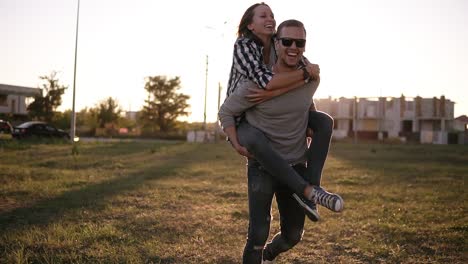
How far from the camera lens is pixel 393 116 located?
214ft

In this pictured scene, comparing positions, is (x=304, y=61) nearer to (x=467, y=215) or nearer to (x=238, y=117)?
(x=238, y=117)

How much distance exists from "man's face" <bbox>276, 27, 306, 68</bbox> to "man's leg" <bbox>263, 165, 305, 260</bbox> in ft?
2.63

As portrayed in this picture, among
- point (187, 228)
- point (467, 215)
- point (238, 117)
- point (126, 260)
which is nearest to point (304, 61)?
point (238, 117)

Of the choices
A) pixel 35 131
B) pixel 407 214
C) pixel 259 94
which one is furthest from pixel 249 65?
pixel 35 131

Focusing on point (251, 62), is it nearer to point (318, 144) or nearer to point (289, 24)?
point (289, 24)

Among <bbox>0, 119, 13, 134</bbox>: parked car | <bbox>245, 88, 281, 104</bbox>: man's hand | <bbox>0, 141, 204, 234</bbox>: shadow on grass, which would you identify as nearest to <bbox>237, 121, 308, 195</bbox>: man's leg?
<bbox>245, 88, 281, 104</bbox>: man's hand

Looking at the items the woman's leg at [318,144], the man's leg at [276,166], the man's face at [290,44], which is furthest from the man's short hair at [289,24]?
the man's leg at [276,166]

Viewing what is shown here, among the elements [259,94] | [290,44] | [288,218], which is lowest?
[288,218]

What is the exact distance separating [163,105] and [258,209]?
211ft

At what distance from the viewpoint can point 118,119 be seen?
64.6 metres

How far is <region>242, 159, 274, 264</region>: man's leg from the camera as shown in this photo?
10.9 feet

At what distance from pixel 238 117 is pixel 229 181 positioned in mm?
9177

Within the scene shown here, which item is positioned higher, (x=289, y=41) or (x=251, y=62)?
(x=289, y=41)

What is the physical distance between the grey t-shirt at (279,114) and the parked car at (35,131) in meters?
32.9
